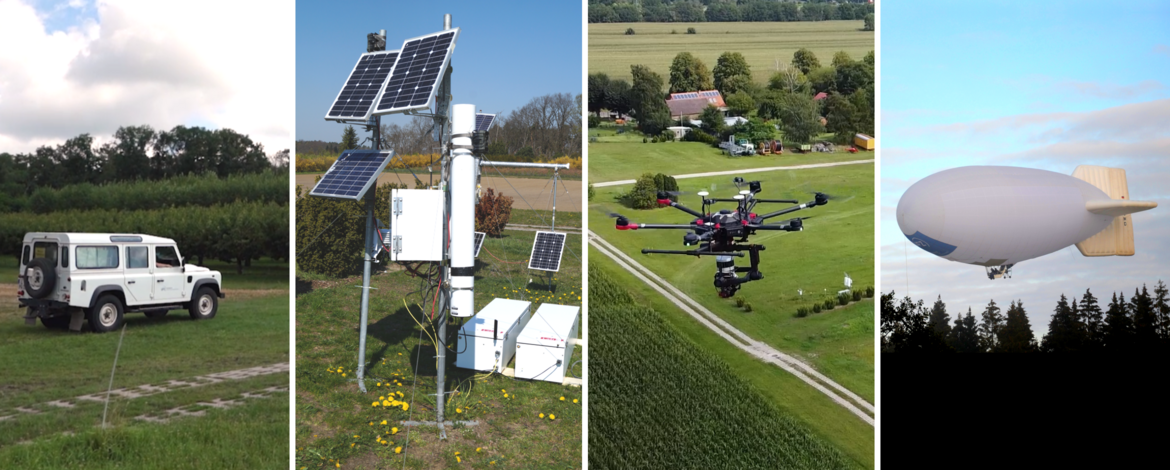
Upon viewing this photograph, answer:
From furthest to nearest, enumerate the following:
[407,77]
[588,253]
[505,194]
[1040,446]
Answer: [1040,446] → [505,194] → [588,253] → [407,77]

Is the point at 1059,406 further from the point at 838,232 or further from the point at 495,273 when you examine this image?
the point at 495,273

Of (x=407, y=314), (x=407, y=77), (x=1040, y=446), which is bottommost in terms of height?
(x=1040, y=446)

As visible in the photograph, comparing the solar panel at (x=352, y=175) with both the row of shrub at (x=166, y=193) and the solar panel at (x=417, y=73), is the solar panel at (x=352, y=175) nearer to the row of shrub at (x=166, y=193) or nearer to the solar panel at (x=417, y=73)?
the solar panel at (x=417, y=73)

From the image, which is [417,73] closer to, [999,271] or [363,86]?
[363,86]

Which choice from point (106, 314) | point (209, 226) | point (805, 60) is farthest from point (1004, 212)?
point (106, 314)

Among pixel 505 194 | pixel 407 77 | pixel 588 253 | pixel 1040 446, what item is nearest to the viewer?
pixel 407 77

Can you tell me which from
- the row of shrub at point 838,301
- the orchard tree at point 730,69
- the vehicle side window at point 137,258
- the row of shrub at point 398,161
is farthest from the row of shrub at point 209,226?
the row of shrub at point 838,301

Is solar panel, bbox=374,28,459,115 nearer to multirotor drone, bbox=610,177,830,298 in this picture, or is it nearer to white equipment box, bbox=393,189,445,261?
white equipment box, bbox=393,189,445,261

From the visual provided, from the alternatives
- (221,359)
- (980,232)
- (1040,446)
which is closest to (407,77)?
(221,359)
